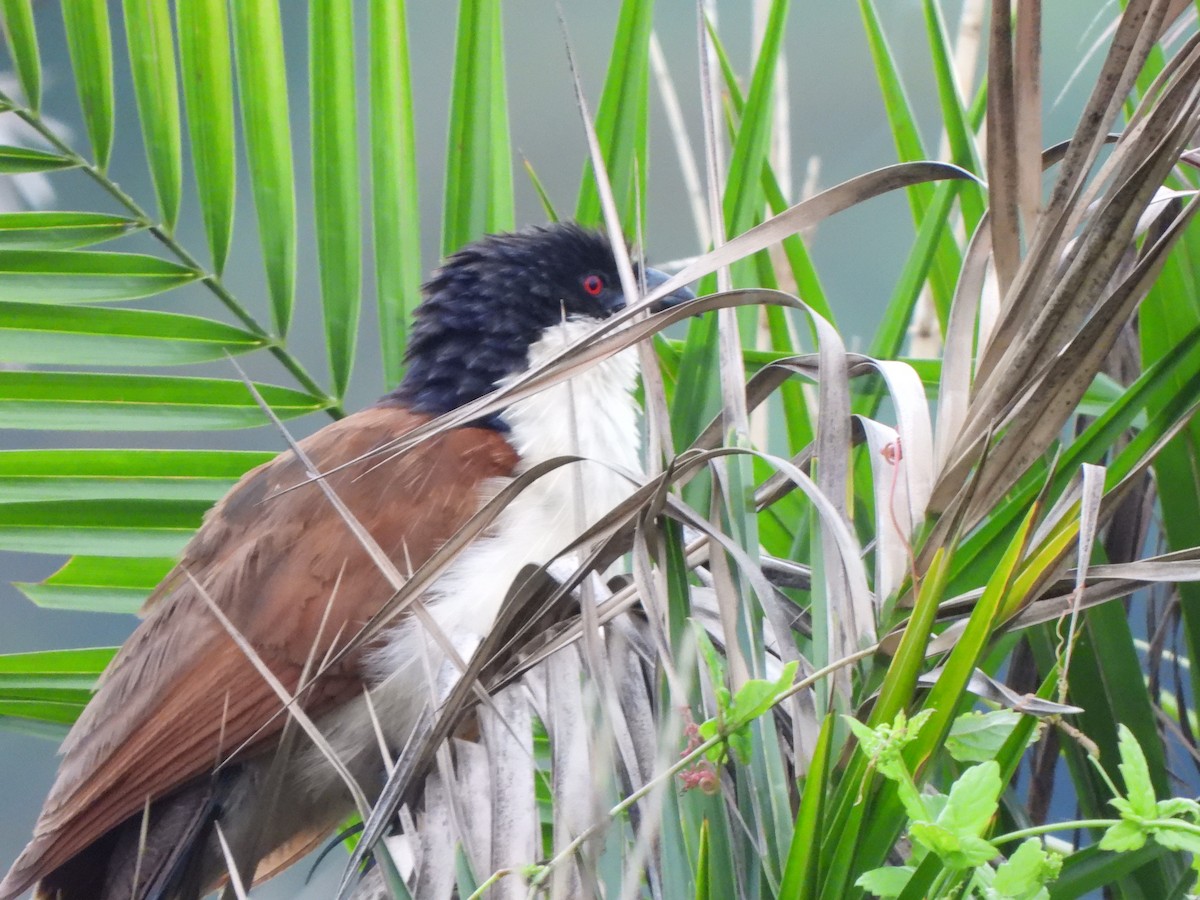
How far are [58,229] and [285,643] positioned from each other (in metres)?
0.42

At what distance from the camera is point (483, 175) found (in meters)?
1.04

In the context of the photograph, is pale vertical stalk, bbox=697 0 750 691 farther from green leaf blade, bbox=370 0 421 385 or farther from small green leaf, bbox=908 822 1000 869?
green leaf blade, bbox=370 0 421 385

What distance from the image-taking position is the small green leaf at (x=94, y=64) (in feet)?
3.19

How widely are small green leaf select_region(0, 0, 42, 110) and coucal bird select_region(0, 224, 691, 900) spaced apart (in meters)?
0.38

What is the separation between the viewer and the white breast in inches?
33.7

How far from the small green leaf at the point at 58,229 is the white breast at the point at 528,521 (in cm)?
38

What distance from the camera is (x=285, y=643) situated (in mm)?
870

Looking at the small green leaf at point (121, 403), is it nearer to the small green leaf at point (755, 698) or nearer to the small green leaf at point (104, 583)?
the small green leaf at point (104, 583)

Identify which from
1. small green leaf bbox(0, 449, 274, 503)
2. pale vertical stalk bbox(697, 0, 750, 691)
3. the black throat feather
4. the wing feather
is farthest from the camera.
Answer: the black throat feather

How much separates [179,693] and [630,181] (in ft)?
1.78

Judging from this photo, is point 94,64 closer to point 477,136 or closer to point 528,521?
point 477,136

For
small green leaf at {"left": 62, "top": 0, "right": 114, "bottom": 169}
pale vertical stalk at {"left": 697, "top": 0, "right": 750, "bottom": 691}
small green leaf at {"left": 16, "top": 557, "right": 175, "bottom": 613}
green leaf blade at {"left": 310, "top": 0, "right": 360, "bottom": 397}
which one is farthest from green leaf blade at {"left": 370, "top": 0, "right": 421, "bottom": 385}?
pale vertical stalk at {"left": 697, "top": 0, "right": 750, "bottom": 691}

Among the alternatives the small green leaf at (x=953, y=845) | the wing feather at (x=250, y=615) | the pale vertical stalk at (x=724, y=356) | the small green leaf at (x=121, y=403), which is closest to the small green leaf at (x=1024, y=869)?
the small green leaf at (x=953, y=845)

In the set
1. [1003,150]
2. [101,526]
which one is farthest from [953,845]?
[101,526]
